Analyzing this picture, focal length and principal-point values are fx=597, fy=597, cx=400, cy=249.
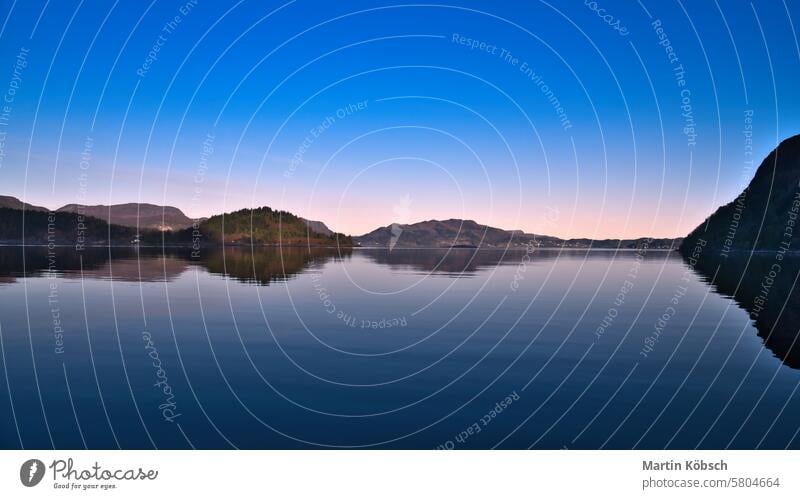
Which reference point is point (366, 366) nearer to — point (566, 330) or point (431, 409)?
point (431, 409)

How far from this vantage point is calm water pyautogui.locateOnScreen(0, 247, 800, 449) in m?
18.8

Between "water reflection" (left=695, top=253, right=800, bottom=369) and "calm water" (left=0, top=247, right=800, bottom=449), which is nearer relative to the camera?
"calm water" (left=0, top=247, right=800, bottom=449)

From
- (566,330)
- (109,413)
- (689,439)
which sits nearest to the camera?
(689,439)

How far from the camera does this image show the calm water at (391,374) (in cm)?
1875

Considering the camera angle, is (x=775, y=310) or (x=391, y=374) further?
(x=775, y=310)

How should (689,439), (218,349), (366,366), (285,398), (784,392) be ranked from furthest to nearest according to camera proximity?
1. (218,349)
2. (366,366)
3. (784,392)
4. (285,398)
5. (689,439)

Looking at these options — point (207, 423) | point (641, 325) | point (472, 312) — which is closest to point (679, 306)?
point (641, 325)

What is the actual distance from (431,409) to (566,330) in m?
19.7

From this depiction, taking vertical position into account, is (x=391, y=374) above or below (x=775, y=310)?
below

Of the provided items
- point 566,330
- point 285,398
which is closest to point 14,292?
point 285,398

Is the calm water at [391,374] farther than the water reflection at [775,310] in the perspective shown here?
No

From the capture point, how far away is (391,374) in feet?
86.8

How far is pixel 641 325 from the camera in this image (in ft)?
135

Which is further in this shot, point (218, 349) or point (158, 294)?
point (158, 294)
